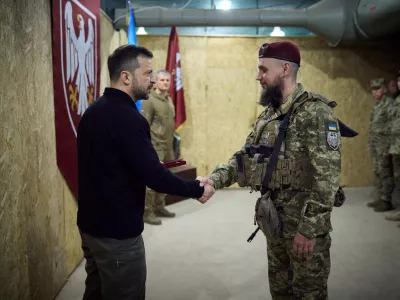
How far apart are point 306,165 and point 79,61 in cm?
207

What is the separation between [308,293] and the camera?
6.08 ft

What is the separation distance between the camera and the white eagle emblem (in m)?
2.87

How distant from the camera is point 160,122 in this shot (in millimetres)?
4824

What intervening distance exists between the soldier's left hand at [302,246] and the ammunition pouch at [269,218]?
0.13 m

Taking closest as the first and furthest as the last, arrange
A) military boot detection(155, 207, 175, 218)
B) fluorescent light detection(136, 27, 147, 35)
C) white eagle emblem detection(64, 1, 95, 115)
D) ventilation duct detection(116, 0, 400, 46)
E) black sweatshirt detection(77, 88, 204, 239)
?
black sweatshirt detection(77, 88, 204, 239) → white eagle emblem detection(64, 1, 95, 115) → military boot detection(155, 207, 175, 218) → ventilation duct detection(116, 0, 400, 46) → fluorescent light detection(136, 27, 147, 35)

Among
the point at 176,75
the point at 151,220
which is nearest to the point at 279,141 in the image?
the point at 151,220

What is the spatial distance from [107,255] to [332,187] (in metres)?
1.07

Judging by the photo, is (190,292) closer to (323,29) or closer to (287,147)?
(287,147)

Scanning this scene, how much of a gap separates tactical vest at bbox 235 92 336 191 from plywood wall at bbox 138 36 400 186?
4.15 meters

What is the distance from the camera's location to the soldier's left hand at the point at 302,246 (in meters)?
1.77

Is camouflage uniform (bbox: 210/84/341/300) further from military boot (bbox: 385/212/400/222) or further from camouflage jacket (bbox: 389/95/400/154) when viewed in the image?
camouflage jacket (bbox: 389/95/400/154)

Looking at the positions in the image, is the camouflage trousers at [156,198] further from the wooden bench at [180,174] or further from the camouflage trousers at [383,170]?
the camouflage trousers at [383,170]

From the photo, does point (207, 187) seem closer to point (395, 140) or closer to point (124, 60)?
point (124, 60)

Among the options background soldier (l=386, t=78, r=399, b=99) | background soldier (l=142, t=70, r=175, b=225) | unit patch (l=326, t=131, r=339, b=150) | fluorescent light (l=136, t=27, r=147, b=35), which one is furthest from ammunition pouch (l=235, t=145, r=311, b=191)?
fluorescent light (l=136, t=27, r=147, b=35)
